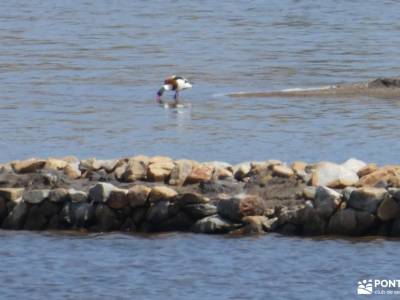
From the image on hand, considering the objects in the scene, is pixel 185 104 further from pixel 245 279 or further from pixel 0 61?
pixel 245 279

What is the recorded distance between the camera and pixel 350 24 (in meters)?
53.8

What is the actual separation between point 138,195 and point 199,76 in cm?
1923

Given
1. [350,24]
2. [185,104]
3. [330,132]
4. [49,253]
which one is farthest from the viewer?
[350,24]

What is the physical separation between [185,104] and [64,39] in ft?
54.3

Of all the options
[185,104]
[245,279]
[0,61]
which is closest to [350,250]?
[245,279]

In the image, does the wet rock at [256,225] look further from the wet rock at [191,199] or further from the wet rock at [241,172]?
the wet rock at [241,172]

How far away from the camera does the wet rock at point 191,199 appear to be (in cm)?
1812

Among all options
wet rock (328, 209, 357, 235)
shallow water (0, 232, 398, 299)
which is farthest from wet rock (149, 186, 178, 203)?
wet rock (328, 209, 357, 235)

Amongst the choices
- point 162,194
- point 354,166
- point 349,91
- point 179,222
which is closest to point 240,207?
point 179,222

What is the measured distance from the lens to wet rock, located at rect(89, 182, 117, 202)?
18.4 meters

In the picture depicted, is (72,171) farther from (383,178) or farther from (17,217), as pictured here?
(383,178)

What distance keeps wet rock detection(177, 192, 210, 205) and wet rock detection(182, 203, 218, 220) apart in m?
0.04

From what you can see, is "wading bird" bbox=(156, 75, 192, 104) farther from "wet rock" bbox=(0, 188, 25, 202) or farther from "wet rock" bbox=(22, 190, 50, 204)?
"wet rock" bbox=(22, 190, 50, 204)

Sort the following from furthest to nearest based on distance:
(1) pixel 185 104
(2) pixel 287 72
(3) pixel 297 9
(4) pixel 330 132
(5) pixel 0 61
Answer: (3) pixel 297 9, (5) pixel 0 61, (2) pixel 287 72, (1) pixel 185 104, (4) pixel 330 132
